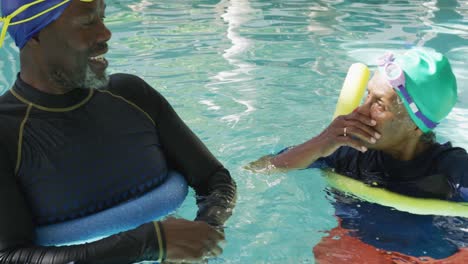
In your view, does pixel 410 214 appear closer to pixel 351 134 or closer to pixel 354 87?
pixel 351 134

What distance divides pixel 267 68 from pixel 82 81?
5.20 m

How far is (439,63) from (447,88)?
0.16 meters

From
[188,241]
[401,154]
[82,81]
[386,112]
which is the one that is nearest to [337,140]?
[386,112]

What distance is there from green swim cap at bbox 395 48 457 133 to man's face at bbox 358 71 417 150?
0.14 feet

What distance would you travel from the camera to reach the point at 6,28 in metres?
2.40

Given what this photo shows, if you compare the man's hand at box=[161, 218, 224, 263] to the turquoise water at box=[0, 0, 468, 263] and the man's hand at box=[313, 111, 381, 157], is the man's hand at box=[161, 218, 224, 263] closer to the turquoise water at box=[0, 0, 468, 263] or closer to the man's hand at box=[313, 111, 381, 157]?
the turquoise water at box=[0, 0, 468, 263]

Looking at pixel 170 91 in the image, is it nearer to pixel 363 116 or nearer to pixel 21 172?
pixel 363 116

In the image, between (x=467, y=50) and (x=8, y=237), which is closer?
(x=8, y=237)

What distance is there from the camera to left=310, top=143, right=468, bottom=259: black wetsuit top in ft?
11.7

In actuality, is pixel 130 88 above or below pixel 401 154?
above

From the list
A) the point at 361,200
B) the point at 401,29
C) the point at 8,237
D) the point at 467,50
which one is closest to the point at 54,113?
the point at 8,237

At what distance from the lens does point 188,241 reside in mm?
2346

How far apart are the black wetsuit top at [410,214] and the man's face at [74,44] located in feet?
6.46

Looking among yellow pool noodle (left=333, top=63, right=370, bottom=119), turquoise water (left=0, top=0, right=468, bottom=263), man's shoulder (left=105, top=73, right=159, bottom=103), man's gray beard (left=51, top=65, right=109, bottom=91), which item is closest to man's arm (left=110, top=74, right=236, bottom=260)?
man's shoulder (left=105, top=73, right=159, bottom=103)
